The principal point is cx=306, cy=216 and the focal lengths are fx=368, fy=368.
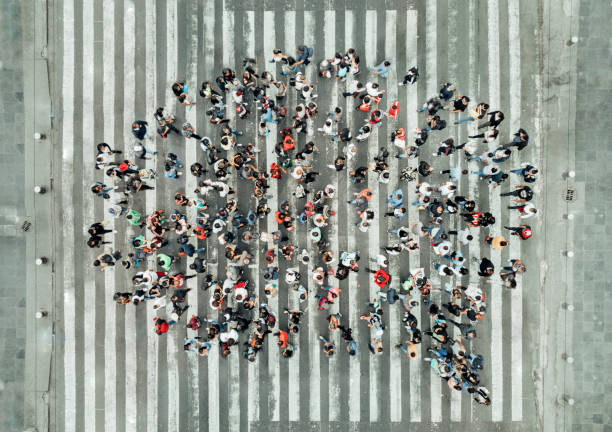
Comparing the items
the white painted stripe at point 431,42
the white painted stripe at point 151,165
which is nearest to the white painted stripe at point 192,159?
the white painted stripe at point 151,165

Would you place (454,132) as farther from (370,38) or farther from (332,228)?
(332,228)

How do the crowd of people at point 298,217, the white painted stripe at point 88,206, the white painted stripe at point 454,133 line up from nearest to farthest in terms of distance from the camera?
the crowd of people at point 298,217, the white painted stripe at point 454,133, the white painted stripe at point 88,206

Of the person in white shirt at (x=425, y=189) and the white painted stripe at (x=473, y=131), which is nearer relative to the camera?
the person in white shirt at (x=425, y=189)

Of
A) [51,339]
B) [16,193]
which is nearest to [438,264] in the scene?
[51,339]

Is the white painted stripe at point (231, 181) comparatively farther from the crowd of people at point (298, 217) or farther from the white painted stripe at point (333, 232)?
the white painted stripe at point (333, 232)

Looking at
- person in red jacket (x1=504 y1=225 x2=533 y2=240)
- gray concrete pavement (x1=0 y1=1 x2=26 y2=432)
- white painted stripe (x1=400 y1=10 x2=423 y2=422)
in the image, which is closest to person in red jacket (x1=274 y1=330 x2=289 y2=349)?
white painted stripe (x1=400 y1=10 x2=423 y2=422)

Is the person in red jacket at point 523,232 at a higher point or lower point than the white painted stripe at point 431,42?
lower
